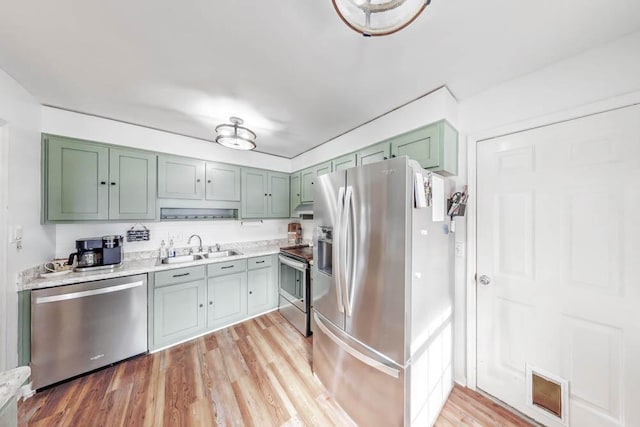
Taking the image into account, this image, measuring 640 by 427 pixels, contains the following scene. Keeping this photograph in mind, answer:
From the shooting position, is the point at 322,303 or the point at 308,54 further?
the point at 322,303

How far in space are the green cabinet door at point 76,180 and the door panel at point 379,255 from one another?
103 inches

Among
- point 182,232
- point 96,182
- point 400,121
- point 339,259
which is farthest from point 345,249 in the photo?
point 96,182

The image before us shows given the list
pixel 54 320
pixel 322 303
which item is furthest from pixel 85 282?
pixel 322 303

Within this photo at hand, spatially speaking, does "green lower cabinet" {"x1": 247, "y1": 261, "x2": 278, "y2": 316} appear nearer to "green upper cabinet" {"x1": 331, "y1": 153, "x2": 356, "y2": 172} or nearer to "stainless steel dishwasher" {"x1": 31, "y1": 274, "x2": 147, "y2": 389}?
"stainless steel dishwasher" {"x1": 31, "y1": 274, "x2": 147, "y2": 389}

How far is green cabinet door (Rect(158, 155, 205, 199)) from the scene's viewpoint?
2.61 m

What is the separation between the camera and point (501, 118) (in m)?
1.66

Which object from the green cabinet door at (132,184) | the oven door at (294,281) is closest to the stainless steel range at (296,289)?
the oven door at (294,281)

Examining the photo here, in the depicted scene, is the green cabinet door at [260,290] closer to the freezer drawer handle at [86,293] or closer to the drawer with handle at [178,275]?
the drawer with handle at [178,275]

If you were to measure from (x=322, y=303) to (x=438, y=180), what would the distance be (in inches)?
52.9

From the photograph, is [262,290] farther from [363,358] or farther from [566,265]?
[566,265]

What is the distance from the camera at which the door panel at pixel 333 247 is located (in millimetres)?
1586

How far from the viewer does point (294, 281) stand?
9.38 ft

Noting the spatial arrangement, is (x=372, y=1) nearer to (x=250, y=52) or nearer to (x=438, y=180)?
(x=250, y=52)

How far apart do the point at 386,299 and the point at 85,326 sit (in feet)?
8.72
